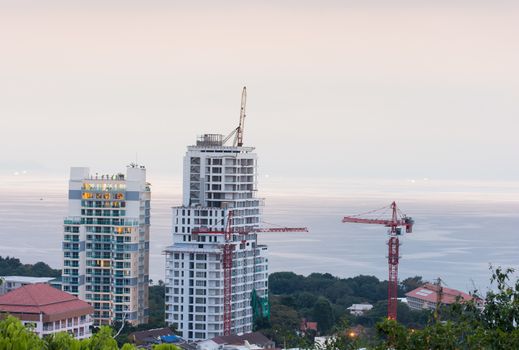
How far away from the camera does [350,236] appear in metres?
118

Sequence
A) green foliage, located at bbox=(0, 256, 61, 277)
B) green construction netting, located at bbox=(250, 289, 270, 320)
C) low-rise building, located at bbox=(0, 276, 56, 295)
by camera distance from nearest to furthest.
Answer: green construction netting, located at bbox=(250, 289, 270, 320) → low-rise building, located at bbox=(0, 276, 56, 295) → green foliage, located at bbox=(0, 256, 61, 277)

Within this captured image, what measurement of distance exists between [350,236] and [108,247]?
74527mm

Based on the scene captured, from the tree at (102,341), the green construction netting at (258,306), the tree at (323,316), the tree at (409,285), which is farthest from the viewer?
the tree at (409,285)

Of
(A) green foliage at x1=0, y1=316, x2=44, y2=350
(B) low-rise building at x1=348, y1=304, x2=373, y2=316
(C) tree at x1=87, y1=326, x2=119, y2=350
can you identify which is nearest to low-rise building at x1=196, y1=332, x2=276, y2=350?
(B) low-rise building at x1=348, y1=304, x2=373, y2=316

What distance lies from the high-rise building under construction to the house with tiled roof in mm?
4436

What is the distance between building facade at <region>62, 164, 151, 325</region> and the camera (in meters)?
44.3

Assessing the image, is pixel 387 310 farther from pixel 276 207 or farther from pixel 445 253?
pixel 276 207

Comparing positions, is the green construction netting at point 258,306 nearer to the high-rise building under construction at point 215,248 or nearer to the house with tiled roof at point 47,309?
the high-rise building under construction at point 215,248

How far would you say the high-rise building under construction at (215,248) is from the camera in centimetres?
4291

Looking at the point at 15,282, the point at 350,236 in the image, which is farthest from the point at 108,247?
the point at 350,236

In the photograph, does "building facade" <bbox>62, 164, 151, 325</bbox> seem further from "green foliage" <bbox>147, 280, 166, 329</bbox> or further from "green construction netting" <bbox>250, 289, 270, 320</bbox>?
"green construction netting" <bbox>250, 289, 270, 320</bbox>

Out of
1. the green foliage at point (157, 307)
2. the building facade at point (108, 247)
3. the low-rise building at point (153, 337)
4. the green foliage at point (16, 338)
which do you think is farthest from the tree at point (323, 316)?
the green foliage at point (16, 338)

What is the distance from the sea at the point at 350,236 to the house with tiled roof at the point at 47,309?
16782 mm

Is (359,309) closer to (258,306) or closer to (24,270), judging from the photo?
(258,306)
